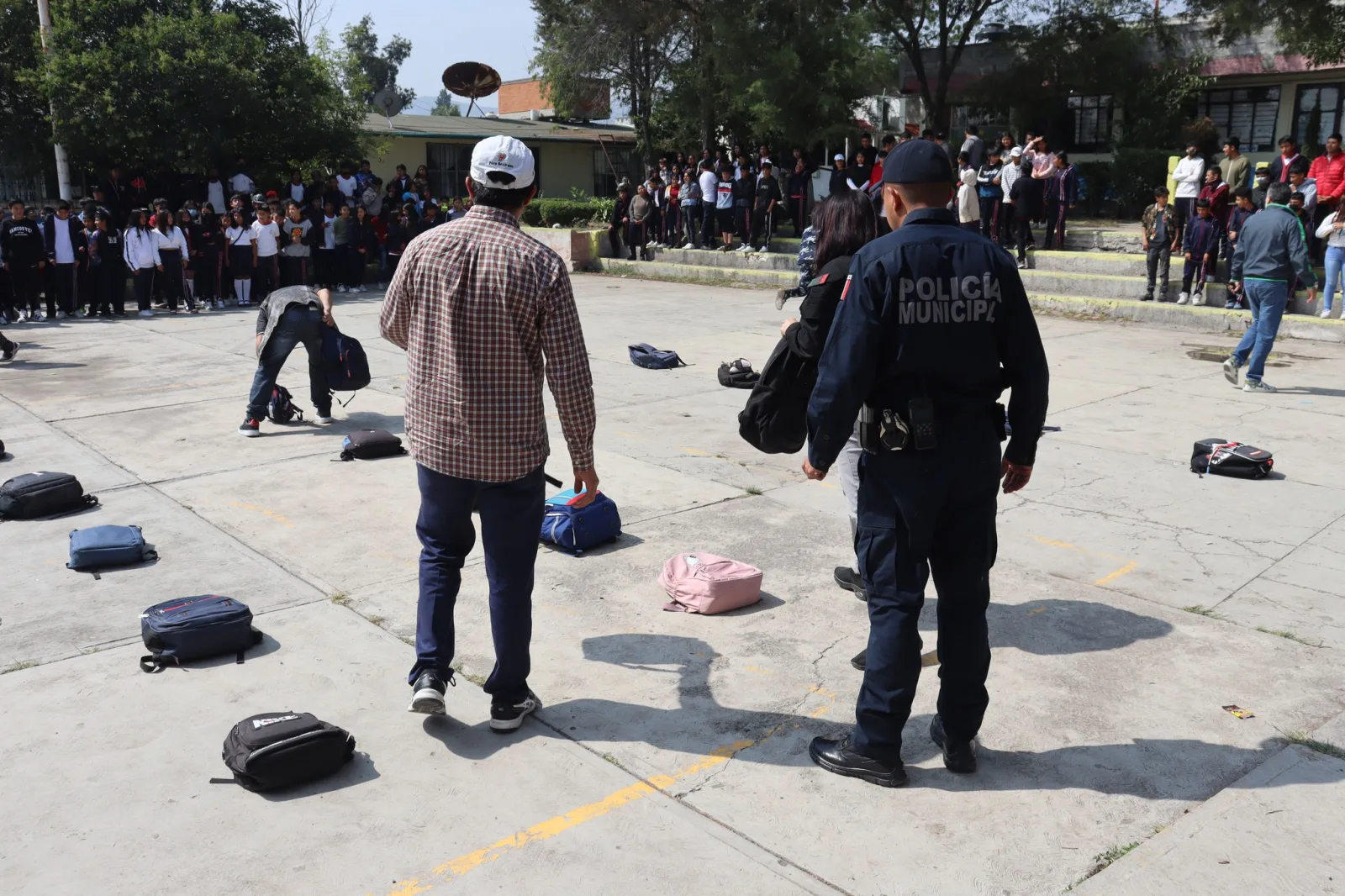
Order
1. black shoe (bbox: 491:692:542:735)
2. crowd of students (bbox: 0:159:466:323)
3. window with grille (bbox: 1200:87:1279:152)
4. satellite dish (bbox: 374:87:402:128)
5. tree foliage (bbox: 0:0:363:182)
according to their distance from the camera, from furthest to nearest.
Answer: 1. satellite dish (bbox: 374:87:402:128)
2. window with grille (bbox: 1200:87:1279:152)
3. tree foliage (bbox: 0:0:363:182)
4. crowd of students (bbox: 0:159:466:323)
5. black shoe (bbox: 491:692:542:735)

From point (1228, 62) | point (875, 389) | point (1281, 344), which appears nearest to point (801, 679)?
point (875, 389)

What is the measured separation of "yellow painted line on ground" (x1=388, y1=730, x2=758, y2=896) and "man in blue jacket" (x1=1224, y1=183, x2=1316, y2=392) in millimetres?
7667

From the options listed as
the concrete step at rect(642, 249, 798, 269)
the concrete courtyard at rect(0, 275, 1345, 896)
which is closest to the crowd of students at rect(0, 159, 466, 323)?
the concrete step at rect(642, 249, 798, 269)

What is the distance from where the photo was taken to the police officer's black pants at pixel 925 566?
3.35 meters

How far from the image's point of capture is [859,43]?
23.3m

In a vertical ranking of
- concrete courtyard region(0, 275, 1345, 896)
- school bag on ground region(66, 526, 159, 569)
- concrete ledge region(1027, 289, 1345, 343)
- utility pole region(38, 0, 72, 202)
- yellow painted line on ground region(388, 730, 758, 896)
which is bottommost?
yellow painted line on ground region(388, 730, 758, 896)

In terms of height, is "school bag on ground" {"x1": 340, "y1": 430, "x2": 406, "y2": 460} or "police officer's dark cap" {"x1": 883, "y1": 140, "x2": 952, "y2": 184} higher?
"police officer's dark cap" {"x1": 883, "y1": 140, "x2": 952, "y2": 184}

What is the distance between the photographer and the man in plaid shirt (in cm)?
363

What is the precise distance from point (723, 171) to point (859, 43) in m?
4.79

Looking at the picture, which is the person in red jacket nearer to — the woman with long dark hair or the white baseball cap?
the woman with long dark hair

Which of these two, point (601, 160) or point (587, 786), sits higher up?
point (601, 160)

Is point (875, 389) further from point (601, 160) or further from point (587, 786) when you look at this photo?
point (601, 160)

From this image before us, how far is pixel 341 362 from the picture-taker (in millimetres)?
8578

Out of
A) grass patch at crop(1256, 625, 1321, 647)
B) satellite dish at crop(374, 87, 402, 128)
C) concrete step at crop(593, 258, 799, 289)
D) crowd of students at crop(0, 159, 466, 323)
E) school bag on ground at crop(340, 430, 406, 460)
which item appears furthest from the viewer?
satellite dish at crop(374, 87, 402, 128)
